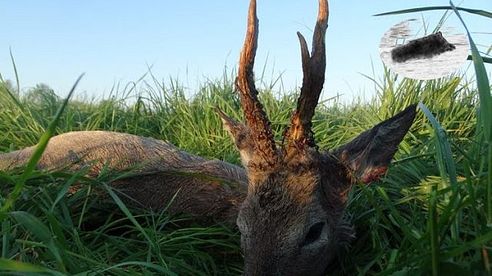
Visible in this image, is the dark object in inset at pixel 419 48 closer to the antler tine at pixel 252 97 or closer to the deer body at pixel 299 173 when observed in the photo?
the deer body at pixel 299 173

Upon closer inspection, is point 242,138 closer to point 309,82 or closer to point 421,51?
point 309,82

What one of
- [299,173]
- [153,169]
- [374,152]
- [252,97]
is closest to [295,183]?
[299,173]

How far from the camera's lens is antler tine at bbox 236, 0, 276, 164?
3223 millimetres

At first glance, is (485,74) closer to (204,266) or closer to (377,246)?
(377,246)

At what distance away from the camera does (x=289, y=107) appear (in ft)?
22.8

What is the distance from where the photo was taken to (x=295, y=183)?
3244mm

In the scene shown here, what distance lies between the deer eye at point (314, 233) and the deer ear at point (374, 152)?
357 mm

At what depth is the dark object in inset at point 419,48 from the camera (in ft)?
8.21

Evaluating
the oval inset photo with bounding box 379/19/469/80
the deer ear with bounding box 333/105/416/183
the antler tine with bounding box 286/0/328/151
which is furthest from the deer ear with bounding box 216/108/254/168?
the oval inset photo with bounding box 379/19/469/80

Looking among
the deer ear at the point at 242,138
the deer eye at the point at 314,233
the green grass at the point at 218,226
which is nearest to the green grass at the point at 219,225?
the green grass at the point at 218,226

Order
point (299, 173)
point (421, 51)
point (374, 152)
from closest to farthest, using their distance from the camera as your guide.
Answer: point (421, 51)
point (299, 173)
point (374, 152)

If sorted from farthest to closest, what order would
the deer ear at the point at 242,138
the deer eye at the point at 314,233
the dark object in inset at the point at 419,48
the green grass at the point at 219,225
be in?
the deer ear at the point at 242,138
the deer eye at the point at 314,233
the dark object in inset at the point at 419,48
the green grass at the point at 219,225

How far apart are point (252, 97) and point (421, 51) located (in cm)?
99

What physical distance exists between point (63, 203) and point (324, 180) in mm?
1276
